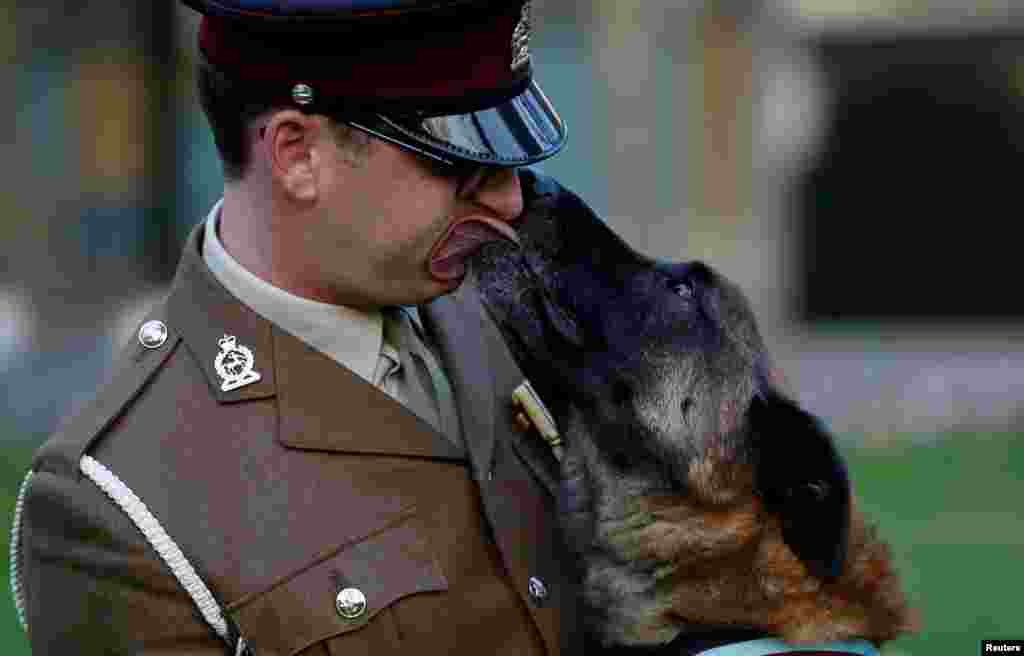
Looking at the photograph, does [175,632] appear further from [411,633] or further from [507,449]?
[507,449]

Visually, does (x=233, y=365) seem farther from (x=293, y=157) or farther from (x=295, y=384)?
(x=293, y=157)

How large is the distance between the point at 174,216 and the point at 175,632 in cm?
895

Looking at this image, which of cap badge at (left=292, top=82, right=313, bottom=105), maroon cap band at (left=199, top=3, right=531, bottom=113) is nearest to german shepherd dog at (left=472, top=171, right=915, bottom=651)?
maroon cap band at (left=199, top=3, right=531, bottom=113)

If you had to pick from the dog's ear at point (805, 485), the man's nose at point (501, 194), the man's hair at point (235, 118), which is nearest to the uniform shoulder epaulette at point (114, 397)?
the man's hair at point (235, 118)

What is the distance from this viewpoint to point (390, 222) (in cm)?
265

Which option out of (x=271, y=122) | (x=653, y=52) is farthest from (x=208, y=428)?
(x=653, y=52)

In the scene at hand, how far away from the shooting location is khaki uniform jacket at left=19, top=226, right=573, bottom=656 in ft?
8.13

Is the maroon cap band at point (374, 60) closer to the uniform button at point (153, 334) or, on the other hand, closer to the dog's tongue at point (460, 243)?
the dog's tongue at point (460, 243)

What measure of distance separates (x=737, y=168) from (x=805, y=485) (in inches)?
324

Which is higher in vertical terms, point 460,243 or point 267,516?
→ point 460,243

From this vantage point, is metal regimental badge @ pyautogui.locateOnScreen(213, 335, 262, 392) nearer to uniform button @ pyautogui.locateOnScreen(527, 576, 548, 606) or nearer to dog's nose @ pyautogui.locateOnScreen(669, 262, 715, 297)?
uniform button @ pyautogui.locateOnScreen(527, 576, 548, 606)

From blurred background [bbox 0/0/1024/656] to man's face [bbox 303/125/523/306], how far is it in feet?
25.6

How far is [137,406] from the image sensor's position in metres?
2.58

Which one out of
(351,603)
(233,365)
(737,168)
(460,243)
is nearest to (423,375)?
(460,243)
